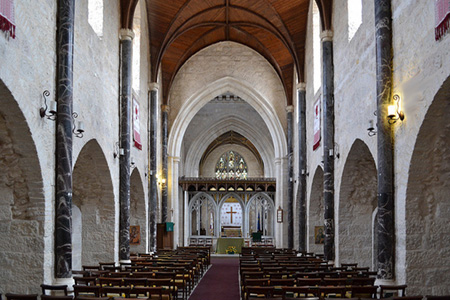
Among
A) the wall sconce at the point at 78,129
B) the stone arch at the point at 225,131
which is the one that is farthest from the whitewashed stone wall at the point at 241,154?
the wall sconce at the point at 78,129

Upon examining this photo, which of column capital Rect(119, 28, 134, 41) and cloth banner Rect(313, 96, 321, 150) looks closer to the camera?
column capital Rect(119, 28, 134, 41)

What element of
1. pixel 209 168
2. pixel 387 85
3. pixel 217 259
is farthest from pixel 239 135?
pixel 387 85

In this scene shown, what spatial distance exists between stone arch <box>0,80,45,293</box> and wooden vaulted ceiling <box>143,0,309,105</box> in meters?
13.0

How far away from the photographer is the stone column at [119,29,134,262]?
16.1 meters

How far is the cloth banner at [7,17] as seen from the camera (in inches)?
310

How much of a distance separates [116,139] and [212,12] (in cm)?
1017

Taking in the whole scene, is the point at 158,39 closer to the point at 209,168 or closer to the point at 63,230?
the point at 63,230

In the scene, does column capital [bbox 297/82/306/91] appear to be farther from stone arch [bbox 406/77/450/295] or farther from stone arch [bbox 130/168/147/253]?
stone arch [bbox 406/77/450/295]

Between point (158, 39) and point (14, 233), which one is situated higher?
point (158, 39)

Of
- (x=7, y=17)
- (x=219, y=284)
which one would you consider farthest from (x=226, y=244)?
(x=7, y=17)

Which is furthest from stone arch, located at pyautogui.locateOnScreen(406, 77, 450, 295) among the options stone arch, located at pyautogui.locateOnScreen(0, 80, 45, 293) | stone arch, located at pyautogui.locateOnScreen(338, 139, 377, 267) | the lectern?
the lectern

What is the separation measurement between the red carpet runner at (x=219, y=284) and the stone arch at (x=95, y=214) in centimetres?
324

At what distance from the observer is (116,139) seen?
16109mm

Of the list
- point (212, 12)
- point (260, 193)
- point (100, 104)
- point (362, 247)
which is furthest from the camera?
point (260, 193)
